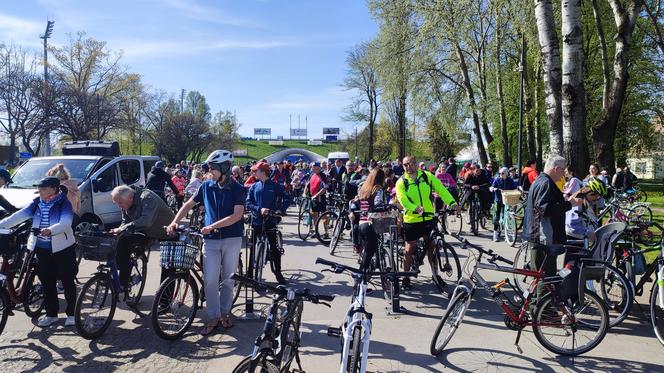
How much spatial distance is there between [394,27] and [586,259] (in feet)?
73.4

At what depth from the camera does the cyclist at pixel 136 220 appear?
19.2 feet

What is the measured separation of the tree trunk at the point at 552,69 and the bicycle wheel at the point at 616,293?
4.63m

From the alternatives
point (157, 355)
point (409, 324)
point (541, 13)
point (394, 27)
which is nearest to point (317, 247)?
point (409, 324)

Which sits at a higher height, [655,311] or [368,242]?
[368,242]

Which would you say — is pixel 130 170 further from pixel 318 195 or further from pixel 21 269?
pixel 21 269

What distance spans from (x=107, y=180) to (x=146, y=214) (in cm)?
541

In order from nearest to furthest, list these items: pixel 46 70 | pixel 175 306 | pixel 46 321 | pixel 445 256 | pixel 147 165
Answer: pixel 175 306 → pixel 46 321 → pixel 445 256 → pixel 147 165 → pixel 46 70

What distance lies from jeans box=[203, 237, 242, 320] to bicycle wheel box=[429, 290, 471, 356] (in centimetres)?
227

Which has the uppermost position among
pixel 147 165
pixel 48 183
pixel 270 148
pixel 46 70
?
pixel 270 148

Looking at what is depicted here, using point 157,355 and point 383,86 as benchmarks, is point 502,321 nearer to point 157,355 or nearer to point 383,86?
point 157,355

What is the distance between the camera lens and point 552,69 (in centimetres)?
984

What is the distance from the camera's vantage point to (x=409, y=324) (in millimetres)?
5613

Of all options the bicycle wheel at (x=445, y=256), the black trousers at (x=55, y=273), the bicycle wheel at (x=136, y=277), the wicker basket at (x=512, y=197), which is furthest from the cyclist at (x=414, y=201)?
the wicker basket at (x=512, y=197)

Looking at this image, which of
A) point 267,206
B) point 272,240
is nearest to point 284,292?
point 272,240
